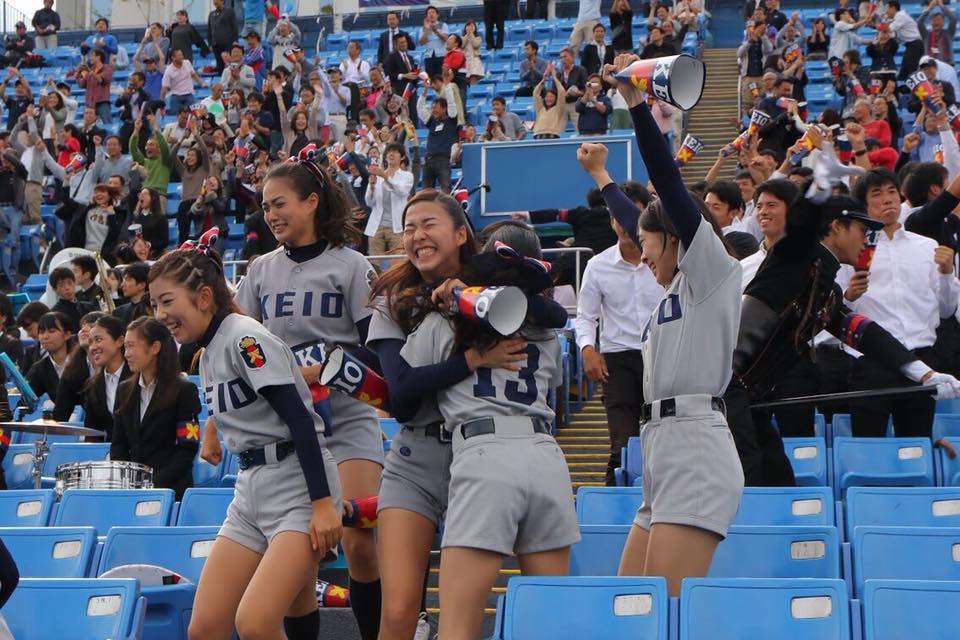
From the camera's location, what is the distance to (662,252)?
3863mm

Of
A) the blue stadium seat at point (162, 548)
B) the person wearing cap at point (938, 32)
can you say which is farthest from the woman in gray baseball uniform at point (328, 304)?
the person wearing cap at point (938, 32)

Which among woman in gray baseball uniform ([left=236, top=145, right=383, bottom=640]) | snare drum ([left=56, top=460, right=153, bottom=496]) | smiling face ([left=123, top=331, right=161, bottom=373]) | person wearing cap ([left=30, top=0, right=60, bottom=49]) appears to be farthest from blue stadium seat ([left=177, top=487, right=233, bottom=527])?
person wearing cap ([left=30, top=0, right=60, bottom=49])

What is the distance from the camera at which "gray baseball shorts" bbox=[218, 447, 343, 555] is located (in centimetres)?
384

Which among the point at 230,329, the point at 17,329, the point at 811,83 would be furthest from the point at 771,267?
the point at 811,83

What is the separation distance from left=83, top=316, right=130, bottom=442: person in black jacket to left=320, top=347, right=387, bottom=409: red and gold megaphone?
3.94 metres

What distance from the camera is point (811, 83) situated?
16.4 m

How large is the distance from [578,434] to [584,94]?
7.13m

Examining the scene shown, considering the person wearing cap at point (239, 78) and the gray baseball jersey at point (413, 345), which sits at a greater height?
the person wearing cap at point (239, 78)

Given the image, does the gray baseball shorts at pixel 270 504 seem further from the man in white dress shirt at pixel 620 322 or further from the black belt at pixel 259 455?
the man in white dress shirt at pixel 620 322

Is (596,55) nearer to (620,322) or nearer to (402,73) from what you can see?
(402,73)

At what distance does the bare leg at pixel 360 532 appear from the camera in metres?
4.21

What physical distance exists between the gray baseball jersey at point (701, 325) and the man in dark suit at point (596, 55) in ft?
43.0

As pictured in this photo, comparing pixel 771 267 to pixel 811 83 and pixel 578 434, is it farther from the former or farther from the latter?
pixel 811 83

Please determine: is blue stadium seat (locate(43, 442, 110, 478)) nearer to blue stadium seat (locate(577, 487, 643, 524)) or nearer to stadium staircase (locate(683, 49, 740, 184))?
blue stadium seat (locate(577, 487, 643, 524))
